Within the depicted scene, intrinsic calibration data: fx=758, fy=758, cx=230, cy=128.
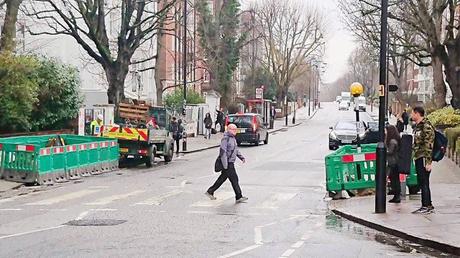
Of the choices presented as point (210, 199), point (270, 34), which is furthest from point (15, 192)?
point (270, 34)

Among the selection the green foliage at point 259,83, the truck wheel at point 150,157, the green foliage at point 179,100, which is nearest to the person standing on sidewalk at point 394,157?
the truck wheel at point 150,157

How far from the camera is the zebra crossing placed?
631 inches

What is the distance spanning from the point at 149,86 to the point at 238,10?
33.7 ft

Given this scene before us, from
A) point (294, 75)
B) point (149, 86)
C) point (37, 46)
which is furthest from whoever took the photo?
point (294, 75)

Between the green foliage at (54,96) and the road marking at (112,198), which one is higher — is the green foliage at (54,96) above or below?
above

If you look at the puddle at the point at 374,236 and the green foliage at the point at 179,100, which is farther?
the green foliage at the point at 179,100

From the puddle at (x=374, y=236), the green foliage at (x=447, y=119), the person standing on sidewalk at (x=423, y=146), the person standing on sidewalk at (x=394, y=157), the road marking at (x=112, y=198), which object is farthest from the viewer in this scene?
the green foliage at (x=447, y=119)

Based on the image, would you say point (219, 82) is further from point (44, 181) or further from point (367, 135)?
point (44, 181)

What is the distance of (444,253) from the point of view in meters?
10.6

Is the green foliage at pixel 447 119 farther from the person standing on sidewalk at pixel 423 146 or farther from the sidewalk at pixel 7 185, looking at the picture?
the person standing on sidewalk at pixel 423 146

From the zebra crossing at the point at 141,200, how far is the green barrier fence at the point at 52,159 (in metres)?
2.42

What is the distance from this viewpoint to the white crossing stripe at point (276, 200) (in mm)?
16172

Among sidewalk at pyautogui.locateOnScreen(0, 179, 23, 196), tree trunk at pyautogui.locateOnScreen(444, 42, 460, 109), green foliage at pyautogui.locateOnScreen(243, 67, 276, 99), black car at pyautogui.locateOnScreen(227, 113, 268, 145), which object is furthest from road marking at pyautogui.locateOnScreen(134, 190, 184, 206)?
green foliage at pyautogui.locateOnScreen(243, 67, 276, 99)

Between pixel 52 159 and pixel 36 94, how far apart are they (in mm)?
9076
